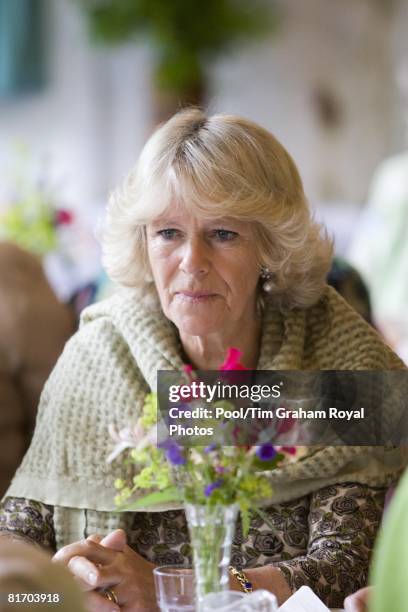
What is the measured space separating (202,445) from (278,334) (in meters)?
0.60

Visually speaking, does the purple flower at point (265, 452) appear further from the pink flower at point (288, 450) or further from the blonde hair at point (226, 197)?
the blonde hair at point (226, 197)

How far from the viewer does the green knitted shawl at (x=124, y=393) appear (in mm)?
1569

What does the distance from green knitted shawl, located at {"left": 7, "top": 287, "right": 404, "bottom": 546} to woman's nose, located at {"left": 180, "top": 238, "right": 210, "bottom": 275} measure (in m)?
0.15

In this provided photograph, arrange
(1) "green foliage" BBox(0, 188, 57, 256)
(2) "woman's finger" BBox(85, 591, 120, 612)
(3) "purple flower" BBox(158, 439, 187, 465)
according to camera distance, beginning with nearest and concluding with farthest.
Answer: (3) "purple flower" BBox(158, 439, 187, 465), (2) "woman's finger" BBox(85, 591, 120, 612), (1) "green foliage" BBox(0, 188, 57, 256)

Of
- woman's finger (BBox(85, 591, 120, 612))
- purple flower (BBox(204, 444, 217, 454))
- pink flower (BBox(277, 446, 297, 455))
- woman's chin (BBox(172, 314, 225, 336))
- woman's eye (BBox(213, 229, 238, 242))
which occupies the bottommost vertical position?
woman's finger (BBox(85, 591, 120, 612))

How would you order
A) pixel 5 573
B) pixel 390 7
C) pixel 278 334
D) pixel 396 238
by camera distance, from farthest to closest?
1. pixel 390 7
2. pixel 396 238
3. pixel 278 334
4. pixel 5 573

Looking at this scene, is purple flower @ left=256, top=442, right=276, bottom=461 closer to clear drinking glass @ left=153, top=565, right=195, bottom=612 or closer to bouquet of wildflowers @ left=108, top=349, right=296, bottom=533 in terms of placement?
bouquet of wildflowers @ left=108, top=349, right=296, bottom=533

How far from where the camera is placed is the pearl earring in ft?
5.39

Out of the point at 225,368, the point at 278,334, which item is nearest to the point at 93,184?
the point at 278,334

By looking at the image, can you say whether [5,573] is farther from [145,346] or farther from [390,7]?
[390,7]

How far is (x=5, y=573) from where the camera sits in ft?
2.79

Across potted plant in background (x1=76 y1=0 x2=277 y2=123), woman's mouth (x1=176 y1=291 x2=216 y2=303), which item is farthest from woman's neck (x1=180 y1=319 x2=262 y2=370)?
potted plant in background (x1=76 y1=0 x2=277 y2=123)

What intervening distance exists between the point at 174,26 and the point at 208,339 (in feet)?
18.6

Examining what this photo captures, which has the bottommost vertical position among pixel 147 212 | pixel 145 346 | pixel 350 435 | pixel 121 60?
pixel 350 435
